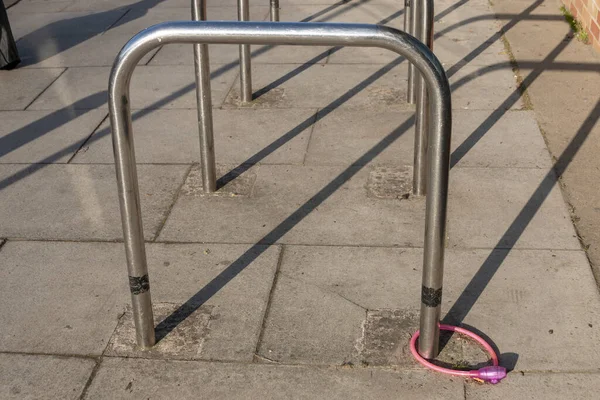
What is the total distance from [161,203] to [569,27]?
13.2 ft

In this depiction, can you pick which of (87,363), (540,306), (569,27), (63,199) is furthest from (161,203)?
(569,27)

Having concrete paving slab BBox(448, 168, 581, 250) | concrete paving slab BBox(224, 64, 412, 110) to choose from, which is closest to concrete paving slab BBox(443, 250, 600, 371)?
concrete paving slab BBox(448, 168, 581, 250)

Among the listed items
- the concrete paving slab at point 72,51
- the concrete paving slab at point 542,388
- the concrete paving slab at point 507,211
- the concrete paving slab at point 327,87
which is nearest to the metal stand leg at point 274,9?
the concrete paving slab at point 327,87

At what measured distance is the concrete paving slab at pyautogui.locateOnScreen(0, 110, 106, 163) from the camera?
5.02 metres

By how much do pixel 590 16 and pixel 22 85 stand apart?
4153mm

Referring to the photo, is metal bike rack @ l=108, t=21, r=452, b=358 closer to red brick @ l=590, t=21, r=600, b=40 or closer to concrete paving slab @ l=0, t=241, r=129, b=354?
concrete paving slab @ l=0, t=241, r=129, b=354

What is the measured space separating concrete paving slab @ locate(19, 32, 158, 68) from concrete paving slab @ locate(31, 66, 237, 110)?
0.20 meters

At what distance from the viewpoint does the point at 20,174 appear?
4.79 m

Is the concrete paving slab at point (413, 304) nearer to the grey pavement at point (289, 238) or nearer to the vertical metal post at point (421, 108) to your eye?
the grey pavement at point (289, 238)

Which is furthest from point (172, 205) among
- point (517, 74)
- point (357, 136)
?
point (517, 74)

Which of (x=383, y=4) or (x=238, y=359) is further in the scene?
(x=383, y=4)

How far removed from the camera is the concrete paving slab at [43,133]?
5023mm

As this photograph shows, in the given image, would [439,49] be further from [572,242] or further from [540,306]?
[540,306]

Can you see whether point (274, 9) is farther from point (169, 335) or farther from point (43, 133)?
point (169, 335)
